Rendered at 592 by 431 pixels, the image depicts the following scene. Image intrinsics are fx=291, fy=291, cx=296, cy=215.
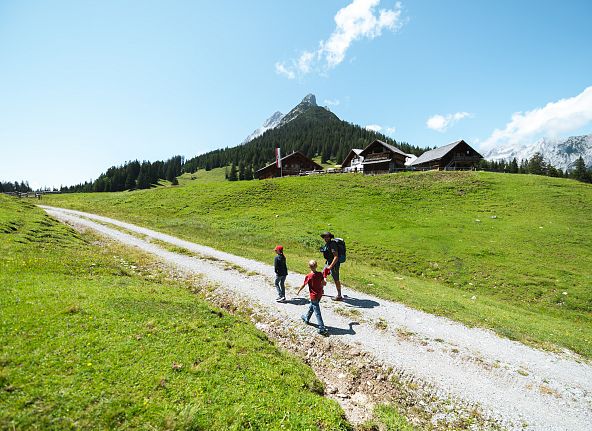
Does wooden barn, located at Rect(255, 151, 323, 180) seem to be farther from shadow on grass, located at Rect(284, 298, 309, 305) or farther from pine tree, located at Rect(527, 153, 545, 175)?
pine tree, located at Rect(527, 153, 545, 175)

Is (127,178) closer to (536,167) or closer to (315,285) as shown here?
(315,285)

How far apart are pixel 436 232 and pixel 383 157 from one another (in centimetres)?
5130

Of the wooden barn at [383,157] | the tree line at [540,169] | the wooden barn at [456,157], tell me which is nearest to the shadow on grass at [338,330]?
the wooden barn at [456,157]

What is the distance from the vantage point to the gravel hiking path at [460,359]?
8453 mm

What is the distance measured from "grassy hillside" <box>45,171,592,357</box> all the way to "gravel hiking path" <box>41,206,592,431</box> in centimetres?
185

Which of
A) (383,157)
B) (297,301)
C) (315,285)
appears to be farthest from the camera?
(383,157)

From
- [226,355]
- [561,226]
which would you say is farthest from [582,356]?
[561,226]

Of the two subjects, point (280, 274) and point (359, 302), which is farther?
point (359, 302)

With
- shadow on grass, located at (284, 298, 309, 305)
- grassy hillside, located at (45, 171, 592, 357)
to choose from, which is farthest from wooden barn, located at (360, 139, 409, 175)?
shadow on grass, located at (284, 298, 309, 305)

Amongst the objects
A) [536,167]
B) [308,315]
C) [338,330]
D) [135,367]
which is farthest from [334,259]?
[536,167]

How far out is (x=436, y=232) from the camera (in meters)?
36.7

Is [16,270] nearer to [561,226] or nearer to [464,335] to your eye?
[464,335]

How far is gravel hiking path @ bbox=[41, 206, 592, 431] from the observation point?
8453 millimetres

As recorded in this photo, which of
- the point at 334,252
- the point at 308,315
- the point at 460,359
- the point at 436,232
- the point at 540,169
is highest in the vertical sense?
the point at 540,169
